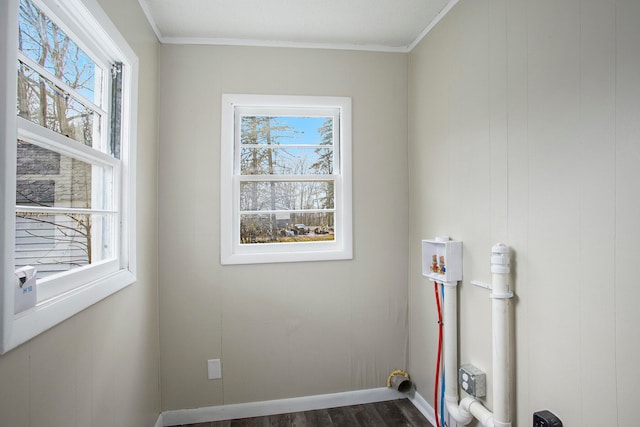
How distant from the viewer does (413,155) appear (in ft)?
7.39

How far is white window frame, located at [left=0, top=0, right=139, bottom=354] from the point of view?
2.56ft

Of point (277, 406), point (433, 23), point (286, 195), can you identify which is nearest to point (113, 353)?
point (277, 406)

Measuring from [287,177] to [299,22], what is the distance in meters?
0.96

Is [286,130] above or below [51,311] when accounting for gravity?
above

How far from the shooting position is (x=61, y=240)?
3.72ft

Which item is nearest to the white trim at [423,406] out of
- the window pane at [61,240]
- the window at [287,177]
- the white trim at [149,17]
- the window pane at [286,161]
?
the window at [287,177]

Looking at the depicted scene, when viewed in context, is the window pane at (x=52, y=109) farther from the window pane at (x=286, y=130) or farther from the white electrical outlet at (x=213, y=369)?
the white electrical outlet at (x=213, y=369)

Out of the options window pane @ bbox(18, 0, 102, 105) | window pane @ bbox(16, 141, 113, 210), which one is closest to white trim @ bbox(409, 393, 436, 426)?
window pane @ bbox(16, 141, 113, 210)

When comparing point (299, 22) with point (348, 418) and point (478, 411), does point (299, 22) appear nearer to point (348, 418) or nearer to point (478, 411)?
point (478, 411)

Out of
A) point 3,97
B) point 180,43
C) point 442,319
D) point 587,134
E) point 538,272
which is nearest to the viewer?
point 3,97

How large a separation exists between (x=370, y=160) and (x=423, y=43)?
0.83 m

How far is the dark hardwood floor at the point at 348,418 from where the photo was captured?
2027mm

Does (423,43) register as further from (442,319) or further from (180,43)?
(442,319)

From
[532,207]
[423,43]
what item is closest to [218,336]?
[532,207]
